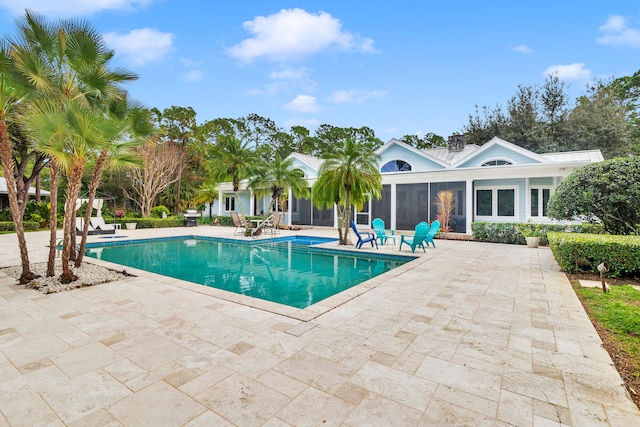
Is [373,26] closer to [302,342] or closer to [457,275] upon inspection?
[457,275]

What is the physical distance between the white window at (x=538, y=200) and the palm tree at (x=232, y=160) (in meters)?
13.5

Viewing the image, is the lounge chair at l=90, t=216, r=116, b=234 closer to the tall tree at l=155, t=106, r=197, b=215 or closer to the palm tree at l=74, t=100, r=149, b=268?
the palm tree at l=74, t=100, r=149, b=268

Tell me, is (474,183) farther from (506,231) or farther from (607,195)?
(607,195)

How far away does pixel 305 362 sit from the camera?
3.05m

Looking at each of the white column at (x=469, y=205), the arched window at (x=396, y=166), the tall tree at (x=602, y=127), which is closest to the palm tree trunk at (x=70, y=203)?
the white column at (x=469, y=205)

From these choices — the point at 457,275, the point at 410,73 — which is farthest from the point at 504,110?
the point at 457,275

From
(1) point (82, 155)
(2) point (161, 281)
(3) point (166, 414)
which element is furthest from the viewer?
(2) point (161, 281)

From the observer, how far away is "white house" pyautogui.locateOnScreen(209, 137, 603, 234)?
47.2ft

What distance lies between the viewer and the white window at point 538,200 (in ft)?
47.9

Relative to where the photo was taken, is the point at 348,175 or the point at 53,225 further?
the point at 348,175

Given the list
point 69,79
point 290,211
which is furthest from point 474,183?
point 69,79

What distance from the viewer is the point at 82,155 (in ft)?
18.9

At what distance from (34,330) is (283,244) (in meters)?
10.2

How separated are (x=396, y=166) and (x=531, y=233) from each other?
8.24 meters
